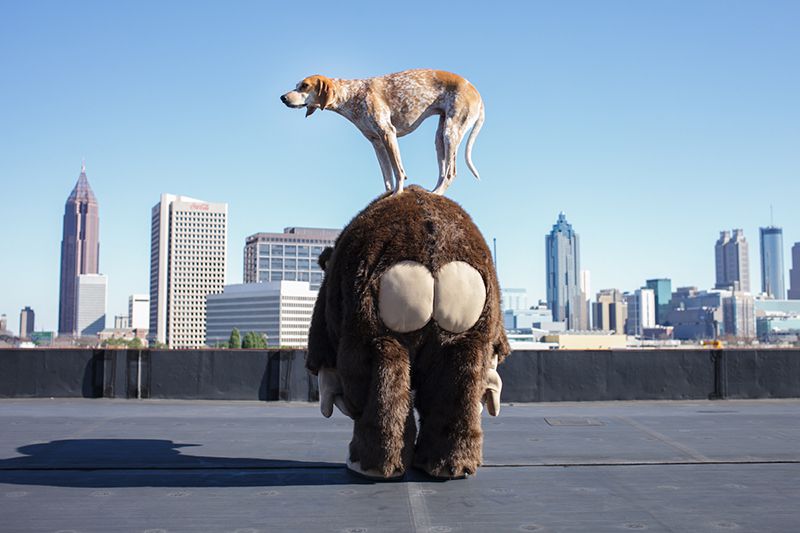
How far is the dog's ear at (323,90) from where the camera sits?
673cm

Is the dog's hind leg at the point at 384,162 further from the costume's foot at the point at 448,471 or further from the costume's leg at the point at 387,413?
the costume's foot at the point at 448,471

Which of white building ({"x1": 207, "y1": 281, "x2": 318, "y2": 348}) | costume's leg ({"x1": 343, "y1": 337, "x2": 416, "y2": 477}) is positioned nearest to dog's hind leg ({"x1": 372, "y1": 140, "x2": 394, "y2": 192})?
costume's leg ({"x1": 343, "y1": 337, "x2": 416, "y2": 477})

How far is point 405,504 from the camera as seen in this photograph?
203 inches

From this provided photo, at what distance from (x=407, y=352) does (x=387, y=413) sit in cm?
50

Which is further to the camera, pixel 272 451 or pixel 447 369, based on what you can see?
pixel 272 451

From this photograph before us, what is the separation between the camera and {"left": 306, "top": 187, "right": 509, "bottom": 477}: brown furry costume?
5.74 meters

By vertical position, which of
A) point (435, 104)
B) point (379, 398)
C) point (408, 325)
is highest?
point (435, 104)

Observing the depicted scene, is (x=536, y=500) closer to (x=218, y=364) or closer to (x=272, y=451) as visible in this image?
(x=272, y=451)

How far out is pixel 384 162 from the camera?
22.6 ft

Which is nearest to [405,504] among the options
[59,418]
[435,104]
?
[435,104]

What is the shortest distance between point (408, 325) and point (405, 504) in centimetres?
133

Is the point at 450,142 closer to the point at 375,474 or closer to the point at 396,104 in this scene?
the point at 396,104

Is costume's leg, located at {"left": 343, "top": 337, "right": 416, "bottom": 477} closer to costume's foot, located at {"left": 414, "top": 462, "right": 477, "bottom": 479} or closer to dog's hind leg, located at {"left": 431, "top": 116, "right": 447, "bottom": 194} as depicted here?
costume's foot, located at {"left": 414, "top": 462, "right": 477, "bottom": 479}

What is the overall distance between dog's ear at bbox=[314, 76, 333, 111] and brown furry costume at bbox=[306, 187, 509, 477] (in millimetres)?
1234
